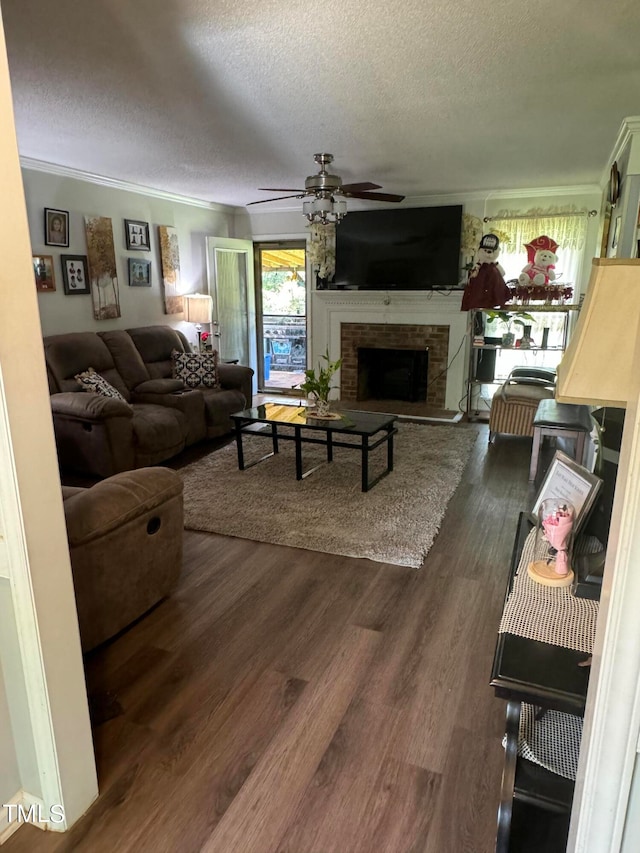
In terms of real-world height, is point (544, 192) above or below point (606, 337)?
above

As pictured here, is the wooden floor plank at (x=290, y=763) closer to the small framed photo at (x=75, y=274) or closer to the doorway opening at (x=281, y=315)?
the small framed photo at (x=75, y=274)

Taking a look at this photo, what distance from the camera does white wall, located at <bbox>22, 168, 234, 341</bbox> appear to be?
14.8ft

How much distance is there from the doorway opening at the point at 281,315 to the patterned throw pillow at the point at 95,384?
10.3ft

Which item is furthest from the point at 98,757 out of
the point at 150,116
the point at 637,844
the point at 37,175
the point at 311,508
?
the point at 37,175

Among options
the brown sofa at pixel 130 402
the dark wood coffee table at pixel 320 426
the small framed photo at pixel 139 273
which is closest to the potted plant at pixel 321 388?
the dark wood coffee table at pixel 320 426

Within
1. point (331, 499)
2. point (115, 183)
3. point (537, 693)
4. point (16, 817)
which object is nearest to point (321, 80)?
point (331, 499)

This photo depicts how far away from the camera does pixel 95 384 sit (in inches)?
170

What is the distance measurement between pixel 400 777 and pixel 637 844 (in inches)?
36.8

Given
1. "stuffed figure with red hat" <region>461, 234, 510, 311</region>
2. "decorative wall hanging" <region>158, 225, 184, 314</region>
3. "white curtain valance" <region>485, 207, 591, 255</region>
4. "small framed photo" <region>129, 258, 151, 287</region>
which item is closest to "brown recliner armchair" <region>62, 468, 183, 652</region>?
"small framed photo" <region>129, 258, 151, 287</region>

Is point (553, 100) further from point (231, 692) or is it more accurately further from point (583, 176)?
point (231, 692)

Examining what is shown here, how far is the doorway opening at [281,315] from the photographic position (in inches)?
276

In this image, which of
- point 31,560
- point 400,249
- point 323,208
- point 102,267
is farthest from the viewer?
point 400,249

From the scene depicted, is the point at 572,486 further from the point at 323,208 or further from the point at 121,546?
the point at 323,208

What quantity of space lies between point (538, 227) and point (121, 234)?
4.20m
